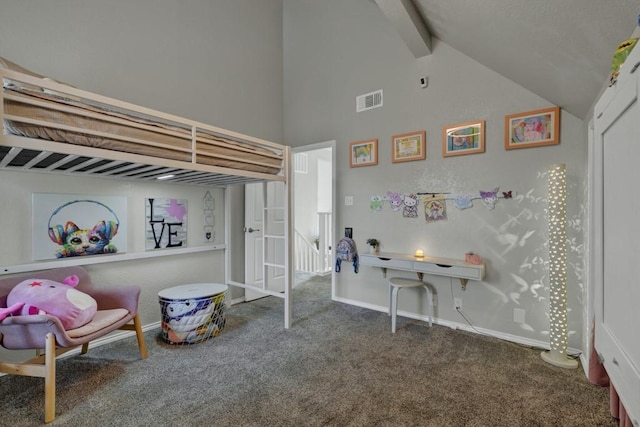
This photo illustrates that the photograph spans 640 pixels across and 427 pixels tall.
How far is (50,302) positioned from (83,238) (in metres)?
0.78

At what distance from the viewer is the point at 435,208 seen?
10.1 feet

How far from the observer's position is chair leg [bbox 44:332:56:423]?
1663mm

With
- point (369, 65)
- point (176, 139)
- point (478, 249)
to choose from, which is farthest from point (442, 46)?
point (176, 139)

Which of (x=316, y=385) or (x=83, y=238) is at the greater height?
(x=83, y=238)

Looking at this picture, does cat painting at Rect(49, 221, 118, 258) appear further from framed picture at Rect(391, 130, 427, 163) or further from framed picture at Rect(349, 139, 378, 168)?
framed picture at Rect(391, 130, 427, 163)

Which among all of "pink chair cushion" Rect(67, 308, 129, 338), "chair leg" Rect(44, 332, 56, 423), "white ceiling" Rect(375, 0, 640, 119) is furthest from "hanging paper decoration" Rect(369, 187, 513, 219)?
"chair leg" Rect(44, 332, 56, 423)

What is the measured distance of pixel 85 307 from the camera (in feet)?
6.57

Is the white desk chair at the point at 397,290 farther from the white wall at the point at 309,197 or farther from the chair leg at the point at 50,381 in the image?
the white wall at the point at 309,197

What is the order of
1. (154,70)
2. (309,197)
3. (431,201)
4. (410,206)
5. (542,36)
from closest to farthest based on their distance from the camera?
(542,36)
(154,70)
(431,201)
(410,206)
(309,197)

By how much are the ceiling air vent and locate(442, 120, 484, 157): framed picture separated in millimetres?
853

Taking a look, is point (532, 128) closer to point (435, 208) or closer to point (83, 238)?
point (435, 208)

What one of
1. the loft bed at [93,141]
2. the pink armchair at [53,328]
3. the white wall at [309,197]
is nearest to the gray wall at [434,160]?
the loft bed at [93,141]

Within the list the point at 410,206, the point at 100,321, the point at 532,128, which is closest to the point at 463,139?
the point at 532,128

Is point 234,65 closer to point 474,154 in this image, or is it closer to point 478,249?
point 474,154
